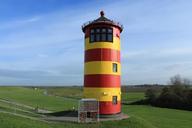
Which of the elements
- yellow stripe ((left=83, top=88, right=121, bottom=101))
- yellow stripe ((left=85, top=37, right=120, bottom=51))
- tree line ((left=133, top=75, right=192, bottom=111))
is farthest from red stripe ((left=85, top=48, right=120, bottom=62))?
tree line ((left=133, top=75, right=192, bottom=111))

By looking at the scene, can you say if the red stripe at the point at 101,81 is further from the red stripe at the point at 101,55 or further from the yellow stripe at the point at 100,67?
the red stripe at the point at 101,55

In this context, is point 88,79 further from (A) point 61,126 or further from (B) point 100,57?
(A) point 61,126

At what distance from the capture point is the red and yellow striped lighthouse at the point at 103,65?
25.6m

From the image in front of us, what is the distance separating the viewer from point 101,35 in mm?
26391

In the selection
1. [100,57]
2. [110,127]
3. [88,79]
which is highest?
[100,57]

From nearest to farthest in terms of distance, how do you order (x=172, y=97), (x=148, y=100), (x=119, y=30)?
(x=119, y=30)
(x=172, y=97)
(x=148, y=100)

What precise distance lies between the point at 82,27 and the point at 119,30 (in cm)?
309

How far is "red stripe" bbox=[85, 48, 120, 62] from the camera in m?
25.9

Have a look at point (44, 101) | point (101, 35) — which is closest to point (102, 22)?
point (101, 35)

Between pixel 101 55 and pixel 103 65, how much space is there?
0.79 metres

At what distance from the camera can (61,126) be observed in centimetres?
2041

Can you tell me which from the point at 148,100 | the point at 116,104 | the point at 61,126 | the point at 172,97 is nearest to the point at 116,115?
the point at 116,104

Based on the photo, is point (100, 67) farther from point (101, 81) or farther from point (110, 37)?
point (110, 37)

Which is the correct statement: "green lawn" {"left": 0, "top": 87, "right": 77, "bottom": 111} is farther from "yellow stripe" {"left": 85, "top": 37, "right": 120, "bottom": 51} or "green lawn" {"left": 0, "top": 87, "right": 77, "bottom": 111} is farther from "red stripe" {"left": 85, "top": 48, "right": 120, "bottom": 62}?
"red stripe" {"left": 85, "top": 48, "right": 120, "bottom": 62}
